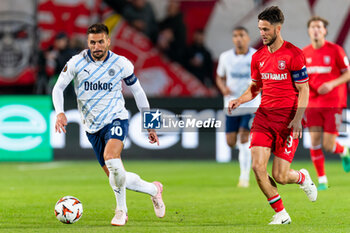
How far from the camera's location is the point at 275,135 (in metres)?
7.53

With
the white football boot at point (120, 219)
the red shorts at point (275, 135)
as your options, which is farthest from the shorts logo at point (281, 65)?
the white football boot at point (120, 219)

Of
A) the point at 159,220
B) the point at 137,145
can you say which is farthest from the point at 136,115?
the point at 159,220

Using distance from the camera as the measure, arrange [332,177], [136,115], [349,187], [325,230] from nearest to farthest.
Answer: [325,230]
[349,187]
[332,177]
[136,115]

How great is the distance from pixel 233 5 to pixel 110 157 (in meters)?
10.3

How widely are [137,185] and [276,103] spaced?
1566mm

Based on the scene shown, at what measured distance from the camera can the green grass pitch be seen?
734 cm

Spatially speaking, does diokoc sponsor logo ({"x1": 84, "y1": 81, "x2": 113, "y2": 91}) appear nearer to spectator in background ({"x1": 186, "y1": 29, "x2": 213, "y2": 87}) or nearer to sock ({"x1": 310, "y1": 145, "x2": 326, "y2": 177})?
sock ({"x1": 310, "y1": 145, "x2": 326, "y2": 177})

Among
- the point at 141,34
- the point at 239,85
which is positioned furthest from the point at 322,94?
the point at 141,34

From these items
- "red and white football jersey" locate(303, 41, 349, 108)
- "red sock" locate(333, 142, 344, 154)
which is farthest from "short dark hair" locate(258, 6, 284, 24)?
"red sock" locate(333, 142, 344, 154)

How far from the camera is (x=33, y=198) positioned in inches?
390

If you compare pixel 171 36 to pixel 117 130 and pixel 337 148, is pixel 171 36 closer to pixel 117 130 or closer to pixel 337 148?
pixel 337 148

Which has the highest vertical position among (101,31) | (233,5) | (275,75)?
(233,5)

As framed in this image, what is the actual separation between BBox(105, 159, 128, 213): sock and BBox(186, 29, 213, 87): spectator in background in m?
9.60

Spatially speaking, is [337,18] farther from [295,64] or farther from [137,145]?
[295,64]
